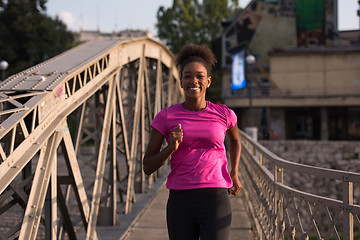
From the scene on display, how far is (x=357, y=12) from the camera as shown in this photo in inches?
715

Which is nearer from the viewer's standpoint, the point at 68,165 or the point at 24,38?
the point at 68,165

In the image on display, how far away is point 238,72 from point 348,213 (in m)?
35.8

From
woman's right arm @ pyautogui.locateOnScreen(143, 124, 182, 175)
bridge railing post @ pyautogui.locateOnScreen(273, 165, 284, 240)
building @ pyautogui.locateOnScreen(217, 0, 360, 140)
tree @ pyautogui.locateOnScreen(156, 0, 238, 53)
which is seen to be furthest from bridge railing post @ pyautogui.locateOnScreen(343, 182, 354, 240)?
tree @ pyautogui.locateOnScreen(156, 0, 238, 53)

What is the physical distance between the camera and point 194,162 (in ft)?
9.10

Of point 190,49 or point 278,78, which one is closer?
point 190,49

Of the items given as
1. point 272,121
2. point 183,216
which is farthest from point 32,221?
point 272,121

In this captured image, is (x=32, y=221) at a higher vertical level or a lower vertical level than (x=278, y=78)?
lower

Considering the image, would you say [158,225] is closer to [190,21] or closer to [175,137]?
[175,137]

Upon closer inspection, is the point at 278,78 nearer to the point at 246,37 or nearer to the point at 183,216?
the point at 246,37

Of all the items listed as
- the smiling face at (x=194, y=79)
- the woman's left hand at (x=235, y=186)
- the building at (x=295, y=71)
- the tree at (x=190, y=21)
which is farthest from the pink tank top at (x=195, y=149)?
the tree at (x=190, y=21)

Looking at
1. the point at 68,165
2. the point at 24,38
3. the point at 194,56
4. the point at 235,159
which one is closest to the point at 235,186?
the point at 235,159

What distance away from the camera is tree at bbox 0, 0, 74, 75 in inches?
1435

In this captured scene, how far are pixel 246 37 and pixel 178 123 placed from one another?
1588 inches

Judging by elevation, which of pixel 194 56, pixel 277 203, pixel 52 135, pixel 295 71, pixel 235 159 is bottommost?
pixel 277 203
